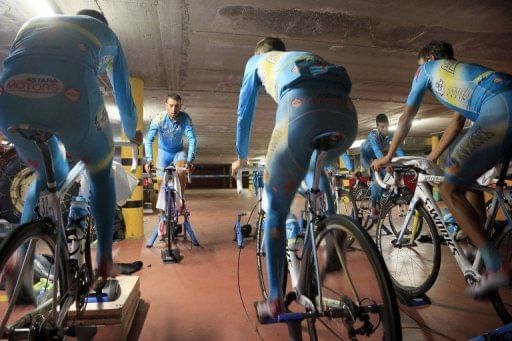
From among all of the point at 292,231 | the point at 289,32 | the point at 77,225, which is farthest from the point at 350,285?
the point at 289,32

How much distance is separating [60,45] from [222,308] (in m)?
1.85

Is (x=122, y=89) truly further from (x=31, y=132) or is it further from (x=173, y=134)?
(x=173, y=134)

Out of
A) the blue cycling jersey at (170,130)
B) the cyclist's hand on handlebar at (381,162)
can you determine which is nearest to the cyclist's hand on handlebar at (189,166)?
the blue cycling jersey at (170,130)

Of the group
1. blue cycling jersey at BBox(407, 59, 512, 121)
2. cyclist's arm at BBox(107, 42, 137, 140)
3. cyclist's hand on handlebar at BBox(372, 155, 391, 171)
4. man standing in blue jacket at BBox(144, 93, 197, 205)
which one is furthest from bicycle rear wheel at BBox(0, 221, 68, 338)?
man standing in blue jacket at BBox(144, 93, 197, 205)

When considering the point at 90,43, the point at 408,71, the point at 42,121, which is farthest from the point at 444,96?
the point at 408,71

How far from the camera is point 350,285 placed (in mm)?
1318

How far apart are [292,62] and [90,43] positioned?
951 millimetres

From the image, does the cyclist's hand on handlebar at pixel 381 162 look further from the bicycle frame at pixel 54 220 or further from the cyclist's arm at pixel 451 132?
the bicycle frame at pixel 54 220

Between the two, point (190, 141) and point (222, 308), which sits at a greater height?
point (190, 141)

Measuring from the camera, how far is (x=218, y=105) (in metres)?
7.59

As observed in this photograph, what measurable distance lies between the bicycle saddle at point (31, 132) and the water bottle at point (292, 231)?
1.22 metres

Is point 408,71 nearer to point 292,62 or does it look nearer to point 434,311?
point 434,311

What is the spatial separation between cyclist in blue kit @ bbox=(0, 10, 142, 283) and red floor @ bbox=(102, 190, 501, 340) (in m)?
0.66

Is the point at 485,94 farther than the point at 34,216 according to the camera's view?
Yes
